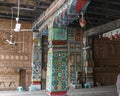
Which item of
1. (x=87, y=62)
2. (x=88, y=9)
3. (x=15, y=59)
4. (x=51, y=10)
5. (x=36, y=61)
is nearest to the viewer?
(x=51, y=10)

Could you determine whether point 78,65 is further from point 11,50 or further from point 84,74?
point 11,50

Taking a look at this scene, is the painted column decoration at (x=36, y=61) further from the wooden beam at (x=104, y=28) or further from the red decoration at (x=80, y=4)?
the red decoration at (x=80, y=4)

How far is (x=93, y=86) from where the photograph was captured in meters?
12.8

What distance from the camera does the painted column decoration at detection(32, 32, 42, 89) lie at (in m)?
11.9

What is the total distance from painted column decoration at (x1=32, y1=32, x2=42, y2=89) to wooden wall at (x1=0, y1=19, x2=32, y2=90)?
274mm

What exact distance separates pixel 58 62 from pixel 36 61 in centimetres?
383

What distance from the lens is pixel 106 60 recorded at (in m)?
13.6

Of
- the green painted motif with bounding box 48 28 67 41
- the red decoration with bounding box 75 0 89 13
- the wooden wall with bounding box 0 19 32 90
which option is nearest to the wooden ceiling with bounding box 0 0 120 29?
the wooden wall with bounding box 0 19 32 90

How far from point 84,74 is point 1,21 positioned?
553cm

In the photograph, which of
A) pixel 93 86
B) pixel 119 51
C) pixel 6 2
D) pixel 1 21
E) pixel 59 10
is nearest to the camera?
pixel 59 10

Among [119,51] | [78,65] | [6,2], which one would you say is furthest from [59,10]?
[119,51]

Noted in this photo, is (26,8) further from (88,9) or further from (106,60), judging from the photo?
(106,60)

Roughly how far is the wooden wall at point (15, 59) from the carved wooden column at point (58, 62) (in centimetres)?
390

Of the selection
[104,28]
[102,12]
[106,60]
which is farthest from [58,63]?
[106,60]
